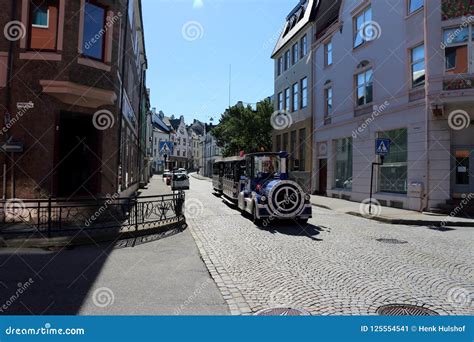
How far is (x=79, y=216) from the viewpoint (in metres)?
10.1

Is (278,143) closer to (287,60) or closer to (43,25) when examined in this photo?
(287,60)

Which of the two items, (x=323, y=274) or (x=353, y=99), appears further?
(x=353, y=99)

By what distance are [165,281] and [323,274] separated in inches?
106

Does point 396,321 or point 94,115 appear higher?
point 94,115

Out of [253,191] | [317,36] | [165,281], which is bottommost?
[165,281]

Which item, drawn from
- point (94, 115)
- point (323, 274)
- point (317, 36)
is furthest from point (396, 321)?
point (317, 36)

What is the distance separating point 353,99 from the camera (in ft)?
69.7

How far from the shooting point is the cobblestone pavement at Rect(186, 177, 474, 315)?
16.2 feet

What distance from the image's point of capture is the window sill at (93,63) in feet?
36.9

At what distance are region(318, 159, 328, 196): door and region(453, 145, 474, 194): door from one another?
1028 centimetres

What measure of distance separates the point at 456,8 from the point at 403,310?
14893mm

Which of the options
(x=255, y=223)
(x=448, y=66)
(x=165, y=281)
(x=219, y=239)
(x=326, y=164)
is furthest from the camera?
(x=326, y=164)

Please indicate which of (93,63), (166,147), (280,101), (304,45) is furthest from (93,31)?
(280,101)

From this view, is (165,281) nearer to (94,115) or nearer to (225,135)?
(94,115)
